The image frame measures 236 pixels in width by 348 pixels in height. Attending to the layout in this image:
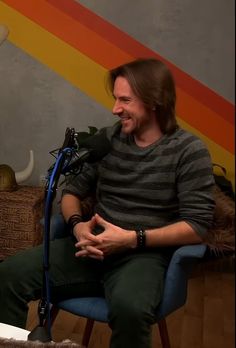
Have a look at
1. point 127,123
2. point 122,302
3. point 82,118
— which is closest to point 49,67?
point 82,118

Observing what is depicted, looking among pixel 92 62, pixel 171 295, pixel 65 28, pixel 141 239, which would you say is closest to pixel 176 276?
pixel 171 295

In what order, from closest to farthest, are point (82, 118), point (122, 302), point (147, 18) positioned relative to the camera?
point (122, 302), point (147, 18), point (82, 118)

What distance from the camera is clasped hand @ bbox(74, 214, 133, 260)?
1562 millimetres

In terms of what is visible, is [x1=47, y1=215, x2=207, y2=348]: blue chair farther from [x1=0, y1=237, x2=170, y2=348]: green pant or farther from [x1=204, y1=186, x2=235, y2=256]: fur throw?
[x1=204, y1=186, x2=235, y2=256]: fur throw

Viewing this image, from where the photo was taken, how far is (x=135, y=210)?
5.43 ft

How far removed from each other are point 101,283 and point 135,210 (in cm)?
27

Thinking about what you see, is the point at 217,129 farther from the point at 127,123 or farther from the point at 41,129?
the point at 41,129

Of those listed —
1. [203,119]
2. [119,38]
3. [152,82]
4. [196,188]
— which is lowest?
[196,188]

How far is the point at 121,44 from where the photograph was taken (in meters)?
1.63

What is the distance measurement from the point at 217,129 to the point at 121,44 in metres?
0.42

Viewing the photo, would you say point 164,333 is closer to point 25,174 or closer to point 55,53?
point 25,174

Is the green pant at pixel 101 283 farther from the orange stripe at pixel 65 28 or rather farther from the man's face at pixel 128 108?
the orange stripe at pixel 65 28

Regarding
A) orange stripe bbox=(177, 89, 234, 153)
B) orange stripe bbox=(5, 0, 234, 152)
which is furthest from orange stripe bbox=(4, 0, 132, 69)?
orange stripe bbox=(177, 89, 234, 153)

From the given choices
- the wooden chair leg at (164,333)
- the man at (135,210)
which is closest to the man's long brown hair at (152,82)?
the man at (135,210)
